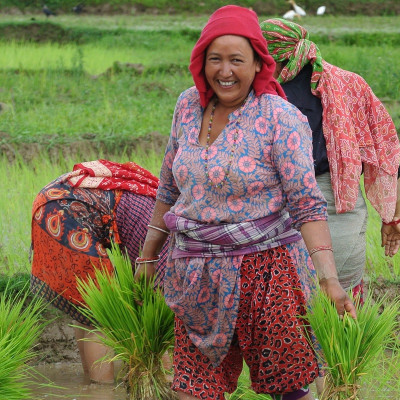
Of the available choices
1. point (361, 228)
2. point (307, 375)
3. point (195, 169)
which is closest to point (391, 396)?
point (361, 228)

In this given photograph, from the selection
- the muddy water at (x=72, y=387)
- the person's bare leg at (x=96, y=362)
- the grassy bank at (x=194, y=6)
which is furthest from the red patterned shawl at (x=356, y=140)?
the grassy bank at (x=194, y=6)

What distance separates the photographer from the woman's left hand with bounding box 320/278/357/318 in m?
2.86

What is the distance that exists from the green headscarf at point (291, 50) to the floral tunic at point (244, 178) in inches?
30.0

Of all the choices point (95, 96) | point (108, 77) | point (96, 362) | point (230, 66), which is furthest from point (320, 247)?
point (108, 77)

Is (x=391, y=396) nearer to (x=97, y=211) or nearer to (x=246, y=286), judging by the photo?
(x=246, y=286)

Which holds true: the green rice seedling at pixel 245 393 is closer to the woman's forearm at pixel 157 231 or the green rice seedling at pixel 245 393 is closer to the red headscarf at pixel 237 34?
the woman's forearm at pixel 157 231

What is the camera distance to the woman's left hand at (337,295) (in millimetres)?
2861

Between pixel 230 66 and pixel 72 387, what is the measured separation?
2.40 metres

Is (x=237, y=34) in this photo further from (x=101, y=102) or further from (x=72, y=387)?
(x=101, y=102)

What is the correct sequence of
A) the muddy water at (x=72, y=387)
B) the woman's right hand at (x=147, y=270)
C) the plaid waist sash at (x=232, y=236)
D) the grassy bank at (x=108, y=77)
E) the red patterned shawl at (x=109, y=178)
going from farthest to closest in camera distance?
the grassy bank at (x=108, y=77)
the muddy water at (x=72, y=387)
the red patterned shawl at (x=109, y=178)
the woman's right hand at (x=147, y=270)
the plaid waist sash at (x=232, y=236)

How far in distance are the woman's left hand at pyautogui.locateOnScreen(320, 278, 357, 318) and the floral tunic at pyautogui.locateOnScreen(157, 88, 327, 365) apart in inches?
8.3

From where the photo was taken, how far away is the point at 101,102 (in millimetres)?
10398

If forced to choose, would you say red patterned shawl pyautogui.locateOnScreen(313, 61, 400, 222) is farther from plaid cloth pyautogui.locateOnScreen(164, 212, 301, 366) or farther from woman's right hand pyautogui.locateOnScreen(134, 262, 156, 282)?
woman's right hand pyautogui.locateOnScreen(134, 262, 156, 282)


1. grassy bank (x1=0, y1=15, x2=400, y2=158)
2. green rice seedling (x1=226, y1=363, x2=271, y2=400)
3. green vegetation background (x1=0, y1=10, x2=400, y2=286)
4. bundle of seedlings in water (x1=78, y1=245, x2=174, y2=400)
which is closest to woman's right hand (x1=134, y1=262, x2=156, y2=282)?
bundle of seedlings in water (x1=78, y1=245, x2=174, y2=400)
